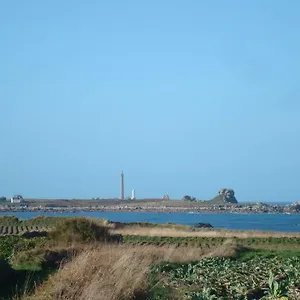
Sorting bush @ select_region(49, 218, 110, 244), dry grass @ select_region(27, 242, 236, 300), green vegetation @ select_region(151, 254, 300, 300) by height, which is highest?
bush @ select_region(49, 218, 110, 244)

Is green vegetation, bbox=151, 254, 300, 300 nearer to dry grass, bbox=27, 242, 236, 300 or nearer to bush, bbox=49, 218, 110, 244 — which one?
dry grass, bbox=27, 242, 236, 300

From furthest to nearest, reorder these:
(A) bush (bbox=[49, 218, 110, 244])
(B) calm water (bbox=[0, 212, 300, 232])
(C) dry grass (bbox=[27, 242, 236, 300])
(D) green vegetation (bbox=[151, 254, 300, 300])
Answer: (B) calm water (bbox=[0, 212, 300, 232]) < (A) bush (bbox=[49, 218, 110, 244]) < (D) green vegetation (bbox=[151, 254, 300, 300]) < (C) dry grass (bbox=[27, 242, 236, 300])

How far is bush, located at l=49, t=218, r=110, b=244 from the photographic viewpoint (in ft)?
113

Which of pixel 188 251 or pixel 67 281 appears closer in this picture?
pixel 67 281

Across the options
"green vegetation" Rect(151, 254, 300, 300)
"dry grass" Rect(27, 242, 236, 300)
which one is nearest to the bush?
"green vegetation" Rect(151, 254, 300, 300)

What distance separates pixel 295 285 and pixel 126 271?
17.4 ft

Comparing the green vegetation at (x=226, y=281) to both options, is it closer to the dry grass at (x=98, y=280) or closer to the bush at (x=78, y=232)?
the dry grass at (x=98, y=280)

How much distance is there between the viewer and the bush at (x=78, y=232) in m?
34.6

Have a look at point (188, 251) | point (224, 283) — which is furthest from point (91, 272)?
point (188, 251)

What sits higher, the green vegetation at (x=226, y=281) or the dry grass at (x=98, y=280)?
the dry grass at (x=98, y=280)

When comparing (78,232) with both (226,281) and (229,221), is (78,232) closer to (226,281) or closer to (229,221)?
(226,281)

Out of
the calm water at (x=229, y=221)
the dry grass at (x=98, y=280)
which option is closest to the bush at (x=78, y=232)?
the dry grass at (x=98, y=280)

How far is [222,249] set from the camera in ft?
98.8

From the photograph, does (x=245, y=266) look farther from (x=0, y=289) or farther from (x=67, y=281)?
(x=67, y=281)
